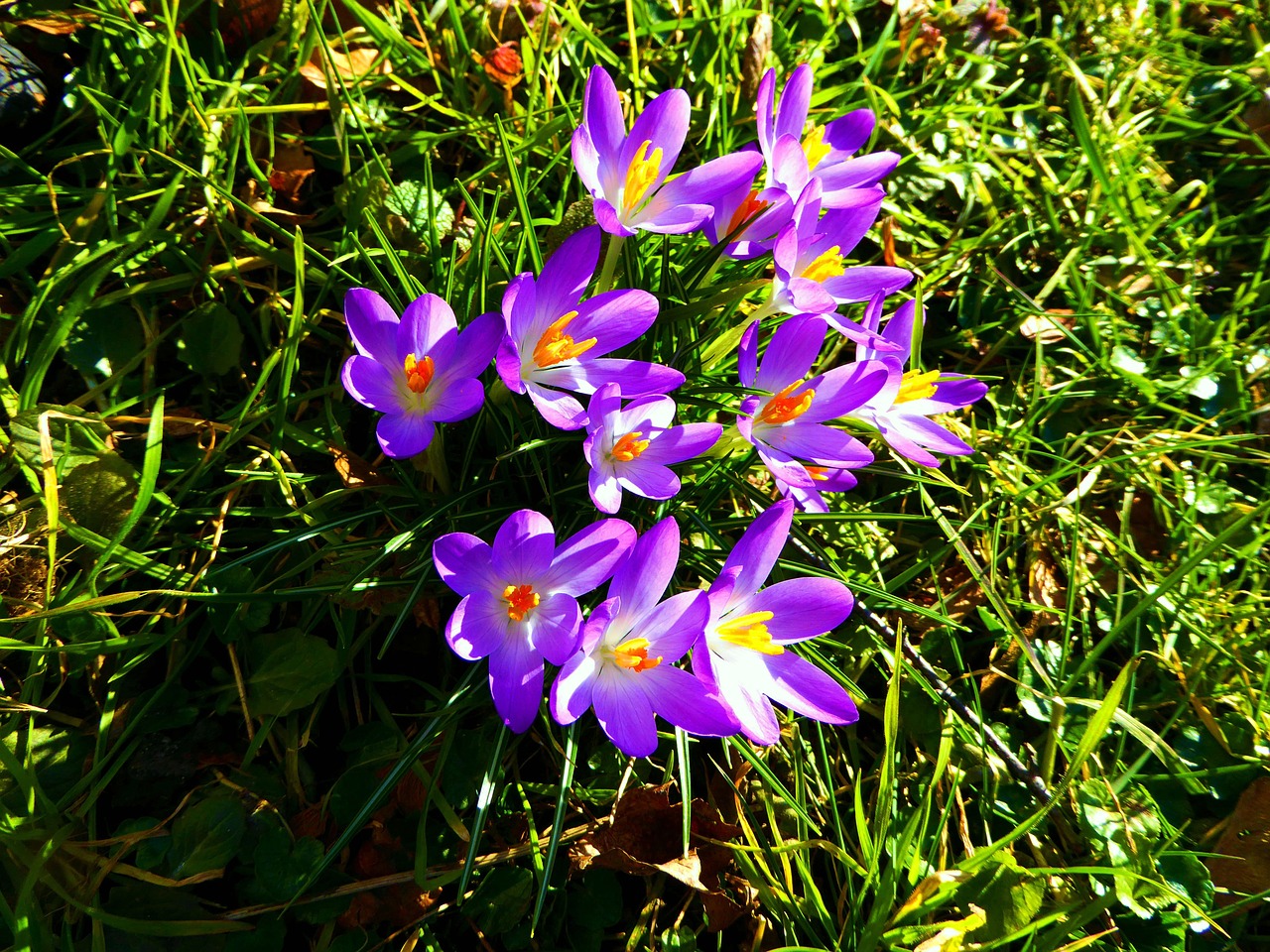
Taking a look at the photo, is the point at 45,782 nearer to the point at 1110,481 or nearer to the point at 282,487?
the point at 282,487

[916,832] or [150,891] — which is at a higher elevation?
[150,891]

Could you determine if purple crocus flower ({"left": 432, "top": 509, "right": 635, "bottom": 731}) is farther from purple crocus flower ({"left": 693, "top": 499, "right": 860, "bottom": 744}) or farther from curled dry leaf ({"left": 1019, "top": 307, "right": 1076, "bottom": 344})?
curled dry leaf ({"left": 1019, "top": 307, "right": 1076, "bottom": 344})

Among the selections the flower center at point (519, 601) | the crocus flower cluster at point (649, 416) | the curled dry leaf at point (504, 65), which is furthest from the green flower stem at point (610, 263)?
the curled dry leaf at point (504, 65)

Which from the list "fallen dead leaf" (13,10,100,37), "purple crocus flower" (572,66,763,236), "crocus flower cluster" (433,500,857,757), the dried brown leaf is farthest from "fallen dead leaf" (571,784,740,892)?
"fallen dead leaf" (13,10,100,37)

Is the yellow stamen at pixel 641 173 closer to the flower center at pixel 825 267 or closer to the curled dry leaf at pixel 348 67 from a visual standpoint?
the flower center at pixel 825 267

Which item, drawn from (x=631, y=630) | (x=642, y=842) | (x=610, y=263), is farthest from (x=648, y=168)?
(x=642, y=842)

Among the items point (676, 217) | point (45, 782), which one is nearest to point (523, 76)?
point (676, 217)
